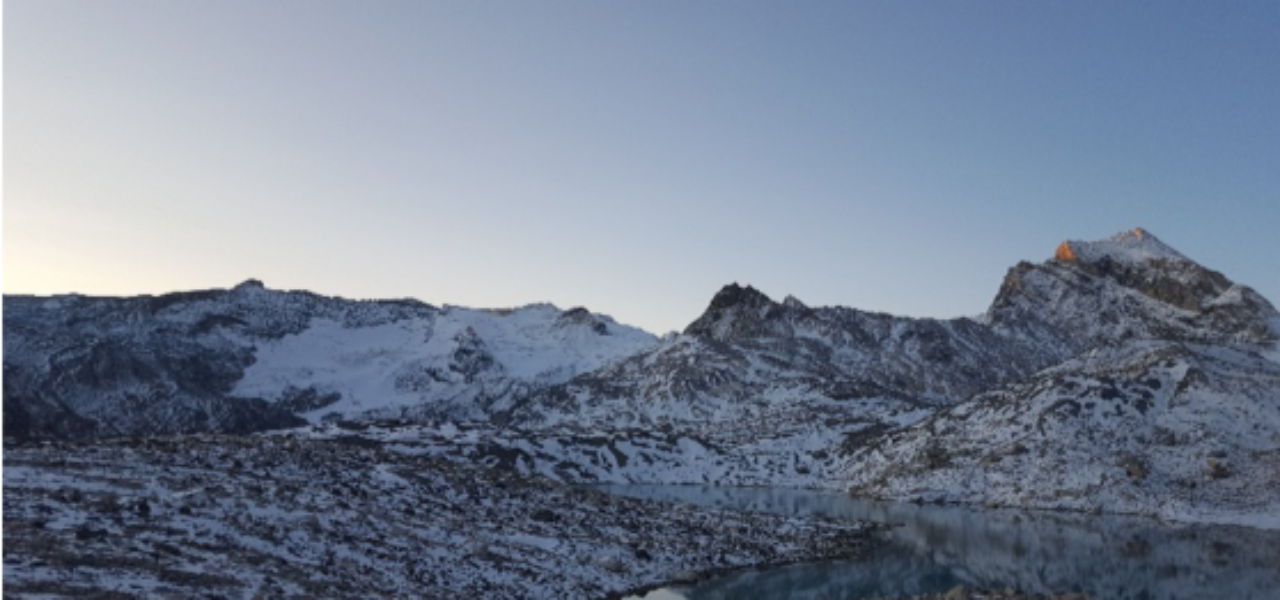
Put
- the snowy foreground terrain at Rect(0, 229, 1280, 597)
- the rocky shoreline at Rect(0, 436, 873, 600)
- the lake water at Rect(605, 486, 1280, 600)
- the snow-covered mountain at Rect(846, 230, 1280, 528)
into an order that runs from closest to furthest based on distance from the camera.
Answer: the rocky shoreline at Rect(0, 436, 873, 600) → the snowy foreground terrain at Rect(0, 229, 1280, 597) → the lake water at Rect(605, 486, 1280, 600) → the snow-covered mountain at Rect(846, 230, 1280, 528)

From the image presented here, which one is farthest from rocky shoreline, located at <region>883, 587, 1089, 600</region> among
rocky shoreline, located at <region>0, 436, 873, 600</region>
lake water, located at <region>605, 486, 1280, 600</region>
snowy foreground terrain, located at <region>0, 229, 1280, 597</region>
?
snowy foreground terrain, located at <region>0, 229, 1280, 597</region>

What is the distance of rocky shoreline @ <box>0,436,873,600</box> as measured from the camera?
96.6ft

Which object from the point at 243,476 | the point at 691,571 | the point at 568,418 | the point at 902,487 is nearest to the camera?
the point at 243,476

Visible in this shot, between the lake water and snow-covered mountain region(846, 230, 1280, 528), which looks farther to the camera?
snow-covered mountain region(846, 230, 1280, 528)

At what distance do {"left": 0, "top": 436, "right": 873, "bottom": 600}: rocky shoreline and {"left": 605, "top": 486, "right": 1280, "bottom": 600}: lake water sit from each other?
3.86 metres

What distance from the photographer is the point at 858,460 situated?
136 meters

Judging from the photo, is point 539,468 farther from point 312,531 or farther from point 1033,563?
point 312,531

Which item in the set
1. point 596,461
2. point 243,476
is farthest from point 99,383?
point 243,476

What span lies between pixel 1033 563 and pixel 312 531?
45536mm

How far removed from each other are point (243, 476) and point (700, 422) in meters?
147

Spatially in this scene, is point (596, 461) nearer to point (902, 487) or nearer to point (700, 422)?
point (902, 487)

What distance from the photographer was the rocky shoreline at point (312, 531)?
29.5 meters

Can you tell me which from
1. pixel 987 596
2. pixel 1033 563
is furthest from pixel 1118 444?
pixel 987 596

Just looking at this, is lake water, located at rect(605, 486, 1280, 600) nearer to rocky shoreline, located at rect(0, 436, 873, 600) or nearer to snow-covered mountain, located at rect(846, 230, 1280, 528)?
rocky shoreline, located at rect(0, 436, 873, 600)
